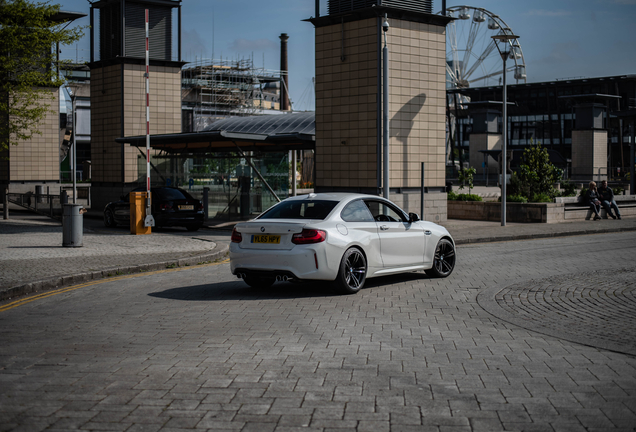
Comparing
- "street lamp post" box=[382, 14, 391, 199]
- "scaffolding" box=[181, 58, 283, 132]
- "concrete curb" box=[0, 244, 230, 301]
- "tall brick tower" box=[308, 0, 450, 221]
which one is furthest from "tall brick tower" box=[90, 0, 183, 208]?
"scaffolding" box=[181, 58, 283, 132]

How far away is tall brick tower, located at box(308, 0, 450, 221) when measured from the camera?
68.6 ft

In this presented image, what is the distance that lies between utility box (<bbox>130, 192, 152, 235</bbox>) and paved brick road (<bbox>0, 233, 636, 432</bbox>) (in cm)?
900

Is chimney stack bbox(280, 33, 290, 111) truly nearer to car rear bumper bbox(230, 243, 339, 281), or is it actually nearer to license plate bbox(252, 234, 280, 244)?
license plate bbox(252, 234, 280, 244)

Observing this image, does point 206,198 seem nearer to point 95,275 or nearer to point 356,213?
point 95,275

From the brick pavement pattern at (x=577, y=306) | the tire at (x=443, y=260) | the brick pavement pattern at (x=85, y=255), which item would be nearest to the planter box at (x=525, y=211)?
the brick pavement pattern at (x=85, y=255)

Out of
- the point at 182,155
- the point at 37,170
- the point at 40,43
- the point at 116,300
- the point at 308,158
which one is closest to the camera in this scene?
the point at 116,300

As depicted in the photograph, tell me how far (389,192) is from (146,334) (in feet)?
48.4

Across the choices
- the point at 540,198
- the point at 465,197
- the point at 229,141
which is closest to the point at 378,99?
the point at 229,141

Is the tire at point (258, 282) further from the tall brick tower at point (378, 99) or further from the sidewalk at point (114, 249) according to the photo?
the tall brick tower at point (378, 99)

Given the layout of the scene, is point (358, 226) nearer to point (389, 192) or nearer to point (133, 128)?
point (389, 192)

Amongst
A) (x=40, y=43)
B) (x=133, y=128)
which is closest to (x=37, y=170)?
(x=133, y=128)

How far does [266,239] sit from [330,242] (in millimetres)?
896

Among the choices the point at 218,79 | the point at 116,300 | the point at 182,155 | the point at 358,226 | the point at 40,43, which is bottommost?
the point at 116,300

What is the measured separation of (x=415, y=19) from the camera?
71.1ft
